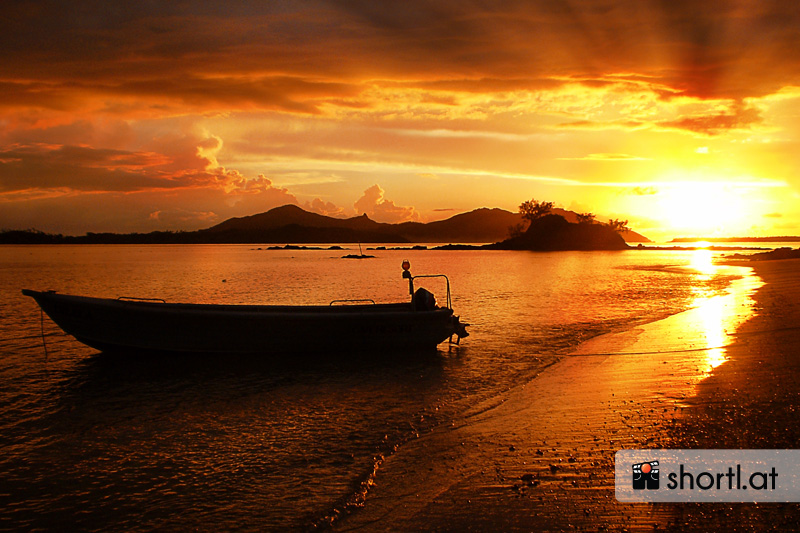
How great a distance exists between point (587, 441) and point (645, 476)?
1336 millimetres

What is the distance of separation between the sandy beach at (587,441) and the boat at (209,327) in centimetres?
559

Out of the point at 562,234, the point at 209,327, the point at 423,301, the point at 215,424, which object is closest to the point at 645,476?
the point at 215,424

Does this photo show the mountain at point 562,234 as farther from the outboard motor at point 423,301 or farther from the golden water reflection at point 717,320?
the outboard motor at point 423,301

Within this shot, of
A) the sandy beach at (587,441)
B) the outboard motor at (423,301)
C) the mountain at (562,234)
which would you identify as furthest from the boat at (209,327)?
the mountain at (562,234)

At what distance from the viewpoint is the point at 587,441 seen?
7.53 meters

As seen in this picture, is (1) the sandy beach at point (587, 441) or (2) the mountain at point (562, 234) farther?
(2) the mountain at point (562, 234)

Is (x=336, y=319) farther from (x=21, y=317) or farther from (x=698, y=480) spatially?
(x=21, y=317)

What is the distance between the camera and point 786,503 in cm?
546

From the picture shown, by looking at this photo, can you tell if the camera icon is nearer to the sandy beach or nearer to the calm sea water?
the sandy beach

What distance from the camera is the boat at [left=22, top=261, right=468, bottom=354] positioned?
47.3 ft

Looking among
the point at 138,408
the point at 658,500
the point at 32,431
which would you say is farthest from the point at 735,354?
the point at 32,431

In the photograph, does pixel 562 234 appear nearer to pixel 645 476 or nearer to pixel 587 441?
pixel 587 441

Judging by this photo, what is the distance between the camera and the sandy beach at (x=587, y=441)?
17.6ft

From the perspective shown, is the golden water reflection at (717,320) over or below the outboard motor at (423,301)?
below
